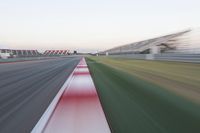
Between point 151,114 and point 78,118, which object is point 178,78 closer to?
point 151,114

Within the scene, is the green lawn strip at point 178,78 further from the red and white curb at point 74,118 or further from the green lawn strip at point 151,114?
the red and white curb at point 74,118

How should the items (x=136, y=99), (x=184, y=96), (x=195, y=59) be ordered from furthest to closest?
(x=195, y=59) → (x=184, y=96) → (x=136, y=99)

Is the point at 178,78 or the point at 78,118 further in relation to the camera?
the point at 178,78

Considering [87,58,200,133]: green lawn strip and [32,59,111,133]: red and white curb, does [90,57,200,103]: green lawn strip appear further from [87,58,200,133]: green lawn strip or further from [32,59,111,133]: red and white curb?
[32,59,111,133]: red and white curb

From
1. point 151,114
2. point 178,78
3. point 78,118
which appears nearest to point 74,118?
point 78,118

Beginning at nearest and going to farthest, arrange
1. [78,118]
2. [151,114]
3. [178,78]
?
[78,118]
[151,114]
[178,78]

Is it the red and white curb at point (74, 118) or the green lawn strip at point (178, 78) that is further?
the green lawn strip at point (178, 78)

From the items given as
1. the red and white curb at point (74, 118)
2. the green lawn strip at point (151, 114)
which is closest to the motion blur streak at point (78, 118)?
the red and white curb at point (74, 118)

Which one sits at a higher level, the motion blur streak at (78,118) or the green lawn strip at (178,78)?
the motion blur streak at (78,118)

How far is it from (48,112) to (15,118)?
696 mm

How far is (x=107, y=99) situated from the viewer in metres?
8.01

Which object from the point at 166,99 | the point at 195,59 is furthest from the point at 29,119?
the point at 195,59

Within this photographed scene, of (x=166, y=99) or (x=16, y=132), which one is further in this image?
(x=166, y=99)

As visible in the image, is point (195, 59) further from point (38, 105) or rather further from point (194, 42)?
point (38, 105)
